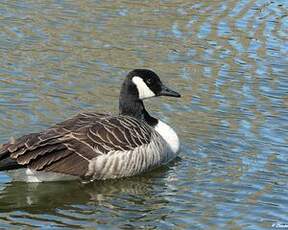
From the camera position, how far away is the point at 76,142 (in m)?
11.5

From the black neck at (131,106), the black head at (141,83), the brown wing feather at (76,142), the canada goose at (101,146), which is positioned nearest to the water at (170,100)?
the canada goose at (101,146)

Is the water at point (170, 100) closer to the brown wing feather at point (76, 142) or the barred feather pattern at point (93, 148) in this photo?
the barred feather pattern at point (93, 148)

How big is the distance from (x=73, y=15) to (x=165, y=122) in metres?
5.85

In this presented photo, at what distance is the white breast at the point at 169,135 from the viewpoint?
41.7 ft

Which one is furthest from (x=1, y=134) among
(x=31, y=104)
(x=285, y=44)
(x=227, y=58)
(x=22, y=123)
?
(x=285, y=44)

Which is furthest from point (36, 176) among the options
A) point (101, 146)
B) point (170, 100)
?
point (170, 100)

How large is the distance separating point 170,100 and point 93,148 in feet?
12.3

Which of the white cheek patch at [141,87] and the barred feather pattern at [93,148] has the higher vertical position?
the white cheek patch at [141,87]

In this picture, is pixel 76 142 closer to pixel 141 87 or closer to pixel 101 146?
pixel 101 146

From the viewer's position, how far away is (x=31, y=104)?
14109 mm

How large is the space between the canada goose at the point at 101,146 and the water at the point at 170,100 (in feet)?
0.69

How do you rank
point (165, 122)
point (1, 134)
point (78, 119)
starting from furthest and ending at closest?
point (165, 122), point (1, 134), point (78, 119)

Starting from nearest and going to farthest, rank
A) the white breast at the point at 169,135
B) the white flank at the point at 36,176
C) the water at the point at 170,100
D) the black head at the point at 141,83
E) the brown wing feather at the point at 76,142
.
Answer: the water at the point at 170,100
the brown wing feather at the point at 76,142
the white flank at the point at 36,176
the white breast at the point at 169,135
the black head at the point at 141,83

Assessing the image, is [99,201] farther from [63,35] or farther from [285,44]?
[285,44]
